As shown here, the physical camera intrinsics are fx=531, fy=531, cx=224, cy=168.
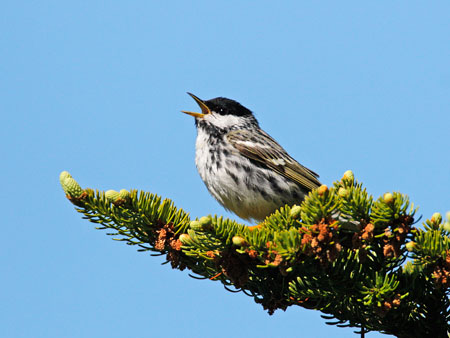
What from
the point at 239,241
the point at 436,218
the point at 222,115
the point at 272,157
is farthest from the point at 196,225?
the point at 222,115

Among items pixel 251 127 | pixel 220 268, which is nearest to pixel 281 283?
pixel 220 268

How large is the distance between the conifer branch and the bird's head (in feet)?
10.8

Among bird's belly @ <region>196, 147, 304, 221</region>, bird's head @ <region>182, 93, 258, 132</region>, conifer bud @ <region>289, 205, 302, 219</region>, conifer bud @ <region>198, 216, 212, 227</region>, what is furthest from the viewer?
bird's head @ <region>182, 93, 258, 132</region>

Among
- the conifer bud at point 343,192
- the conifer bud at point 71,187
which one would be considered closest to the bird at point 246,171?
the conifer bud at point 71,187

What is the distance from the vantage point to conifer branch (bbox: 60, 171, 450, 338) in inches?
111

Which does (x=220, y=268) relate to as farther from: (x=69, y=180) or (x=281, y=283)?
(x=69, y=180)

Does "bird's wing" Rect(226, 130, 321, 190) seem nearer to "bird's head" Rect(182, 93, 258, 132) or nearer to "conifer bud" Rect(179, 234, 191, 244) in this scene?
"bird's head" Rect(182, 93, 258, 132)

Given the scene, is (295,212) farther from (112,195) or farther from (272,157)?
(272,157)

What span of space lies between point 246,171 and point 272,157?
46cm

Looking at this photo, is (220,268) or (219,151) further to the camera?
(219,151)

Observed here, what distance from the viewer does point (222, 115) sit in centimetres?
693

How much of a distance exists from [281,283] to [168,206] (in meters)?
0.86

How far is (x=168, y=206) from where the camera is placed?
3371 mm

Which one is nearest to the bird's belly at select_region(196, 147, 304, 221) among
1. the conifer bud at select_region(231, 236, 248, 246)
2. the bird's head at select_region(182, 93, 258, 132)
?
the bird's head at select_region(182, 93, 258, 132)
